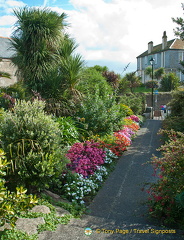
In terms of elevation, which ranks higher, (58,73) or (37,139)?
(58,73)

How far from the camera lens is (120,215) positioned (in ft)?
10.9

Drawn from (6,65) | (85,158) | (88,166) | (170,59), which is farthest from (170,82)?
(88,166)

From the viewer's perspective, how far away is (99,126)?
23.4ft

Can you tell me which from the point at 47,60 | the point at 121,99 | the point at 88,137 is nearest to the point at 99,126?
the point at 88,137

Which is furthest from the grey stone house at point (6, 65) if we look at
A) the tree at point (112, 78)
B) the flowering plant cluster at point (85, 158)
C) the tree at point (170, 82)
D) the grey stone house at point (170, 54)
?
the grey stone house at point (170, 54)

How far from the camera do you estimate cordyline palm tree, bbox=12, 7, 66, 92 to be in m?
8.44

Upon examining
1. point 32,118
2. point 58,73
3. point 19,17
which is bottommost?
point 32,118

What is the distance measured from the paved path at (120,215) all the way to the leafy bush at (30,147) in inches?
32.7

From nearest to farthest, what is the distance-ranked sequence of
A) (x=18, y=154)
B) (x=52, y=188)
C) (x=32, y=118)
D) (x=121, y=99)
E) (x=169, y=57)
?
(x=18, y=154) → (x=32, y=118) → (x=52, y=188) → (x=121, y=99) → (x=169, y=57)

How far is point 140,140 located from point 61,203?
510 centimetres

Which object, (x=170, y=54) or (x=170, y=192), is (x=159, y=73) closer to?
(x=170, y=54)

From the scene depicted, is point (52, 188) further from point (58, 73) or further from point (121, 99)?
point (121, 99)

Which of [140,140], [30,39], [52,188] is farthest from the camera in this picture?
[30,39]

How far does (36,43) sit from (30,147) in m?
5.84
